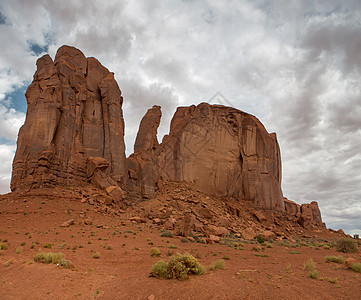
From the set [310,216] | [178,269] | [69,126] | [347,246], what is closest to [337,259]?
[347,246]

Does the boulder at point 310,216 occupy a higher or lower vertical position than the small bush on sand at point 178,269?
higher

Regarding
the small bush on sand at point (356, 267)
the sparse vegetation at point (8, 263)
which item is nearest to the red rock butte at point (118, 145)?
the sparse vegetation at point (8, 263)

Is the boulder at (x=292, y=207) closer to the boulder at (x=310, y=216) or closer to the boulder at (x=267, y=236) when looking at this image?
the boulder at (x=310, y=216)

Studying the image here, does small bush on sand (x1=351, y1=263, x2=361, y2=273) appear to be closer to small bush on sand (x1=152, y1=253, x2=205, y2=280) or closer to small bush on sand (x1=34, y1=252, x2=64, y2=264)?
small bush on sand (x1=152, y1=253, x2=205, y2=280)

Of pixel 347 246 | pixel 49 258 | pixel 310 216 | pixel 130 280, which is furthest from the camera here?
pixel 310 216

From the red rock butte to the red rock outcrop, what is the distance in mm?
101

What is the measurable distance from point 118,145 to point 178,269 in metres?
26.9

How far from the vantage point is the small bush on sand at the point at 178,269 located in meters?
9.01

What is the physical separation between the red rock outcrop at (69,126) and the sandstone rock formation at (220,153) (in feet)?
24.1

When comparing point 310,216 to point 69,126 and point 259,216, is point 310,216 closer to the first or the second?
point 259,216

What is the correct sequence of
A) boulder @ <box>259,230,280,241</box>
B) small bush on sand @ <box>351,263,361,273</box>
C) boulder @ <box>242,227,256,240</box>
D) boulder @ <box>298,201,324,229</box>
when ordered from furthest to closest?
boulder @ <box>298,201,324,229</box>
boulder @ <box>259,230,280,241</box>
boulder @ <box>242,227,256,240</box>
small bush on sand @ <box>351,263,361,273</box>

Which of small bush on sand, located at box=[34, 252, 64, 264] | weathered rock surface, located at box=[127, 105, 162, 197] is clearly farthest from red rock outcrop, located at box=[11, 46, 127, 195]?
small bush on sand, located at box=[34, 252, 64, 264]

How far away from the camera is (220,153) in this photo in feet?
159

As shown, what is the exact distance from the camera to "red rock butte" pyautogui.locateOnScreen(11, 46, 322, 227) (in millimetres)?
28109
